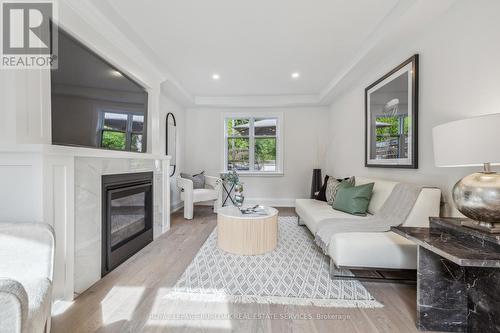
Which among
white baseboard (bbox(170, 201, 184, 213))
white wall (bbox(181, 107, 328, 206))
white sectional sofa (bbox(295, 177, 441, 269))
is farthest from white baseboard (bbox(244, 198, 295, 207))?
white sectional sofa (bbox(295, 177, 441, 269))

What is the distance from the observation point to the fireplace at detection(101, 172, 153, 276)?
6.71 feet

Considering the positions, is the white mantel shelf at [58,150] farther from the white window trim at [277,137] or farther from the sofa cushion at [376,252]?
the white window trim at [277,137]

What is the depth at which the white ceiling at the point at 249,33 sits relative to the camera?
6.72ft

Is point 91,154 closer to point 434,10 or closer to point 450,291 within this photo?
point 450,291

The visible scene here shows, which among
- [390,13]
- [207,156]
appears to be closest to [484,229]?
[390,13]

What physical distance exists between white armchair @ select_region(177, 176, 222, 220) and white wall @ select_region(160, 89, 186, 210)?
45 centimetres

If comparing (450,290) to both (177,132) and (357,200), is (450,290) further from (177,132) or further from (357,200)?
A: (177,132)

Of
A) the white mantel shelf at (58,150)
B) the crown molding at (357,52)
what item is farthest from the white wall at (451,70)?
the white mantel shelf at (58,150)

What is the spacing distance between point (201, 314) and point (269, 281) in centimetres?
65

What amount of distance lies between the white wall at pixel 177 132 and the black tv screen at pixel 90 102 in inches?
56.6

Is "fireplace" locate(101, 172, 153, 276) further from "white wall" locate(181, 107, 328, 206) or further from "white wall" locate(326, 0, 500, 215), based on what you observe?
"white wall" locate(326, 0, 500, 215)

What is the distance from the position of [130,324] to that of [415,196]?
2.45 metres

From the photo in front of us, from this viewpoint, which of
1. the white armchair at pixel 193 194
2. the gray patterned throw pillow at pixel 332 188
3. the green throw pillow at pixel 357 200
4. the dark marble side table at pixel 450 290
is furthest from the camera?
the white armchair at pixel 193 194

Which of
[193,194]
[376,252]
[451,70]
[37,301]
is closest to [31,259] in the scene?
[37,301]
